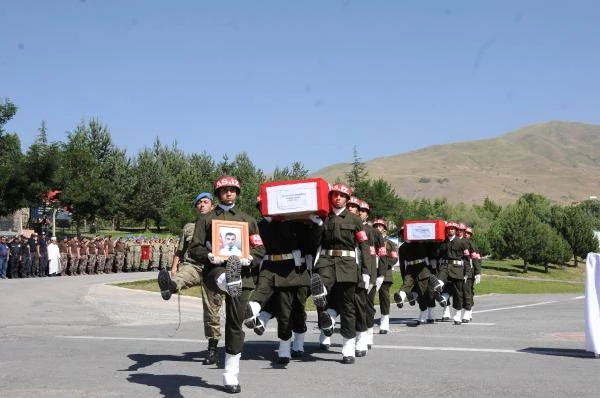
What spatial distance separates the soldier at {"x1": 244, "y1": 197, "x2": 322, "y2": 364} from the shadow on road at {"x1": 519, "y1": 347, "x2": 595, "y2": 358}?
3.51m

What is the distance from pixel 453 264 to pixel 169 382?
379 inches

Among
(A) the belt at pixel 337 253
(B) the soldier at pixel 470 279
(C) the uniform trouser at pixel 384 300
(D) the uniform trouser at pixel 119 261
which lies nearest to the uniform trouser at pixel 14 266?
(D) the uniform trouser at pixel 119 261

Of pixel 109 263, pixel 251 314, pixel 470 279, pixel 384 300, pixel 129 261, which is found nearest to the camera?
pixel 251 314

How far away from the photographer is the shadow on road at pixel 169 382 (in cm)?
797

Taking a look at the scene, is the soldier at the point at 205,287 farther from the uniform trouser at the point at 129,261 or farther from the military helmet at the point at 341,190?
the uniform trouser at the point at 129,261

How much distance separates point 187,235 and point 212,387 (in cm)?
310

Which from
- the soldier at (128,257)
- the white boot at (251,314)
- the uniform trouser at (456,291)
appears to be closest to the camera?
the white boot at (251,314)

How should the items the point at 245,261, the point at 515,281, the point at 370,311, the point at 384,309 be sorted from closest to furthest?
the point at 245,261, the point at 370,311, the point at 384,309, the point at 515,281

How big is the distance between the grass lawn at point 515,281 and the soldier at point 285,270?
10806mm

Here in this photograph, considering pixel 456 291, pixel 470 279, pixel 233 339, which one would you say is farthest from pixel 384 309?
pixel 233 339

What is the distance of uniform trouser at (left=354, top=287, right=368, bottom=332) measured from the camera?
10.8 metres

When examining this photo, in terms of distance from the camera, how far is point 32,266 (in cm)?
3131

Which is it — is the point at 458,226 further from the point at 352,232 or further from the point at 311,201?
the point at 311,201

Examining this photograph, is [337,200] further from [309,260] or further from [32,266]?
[32,266]
